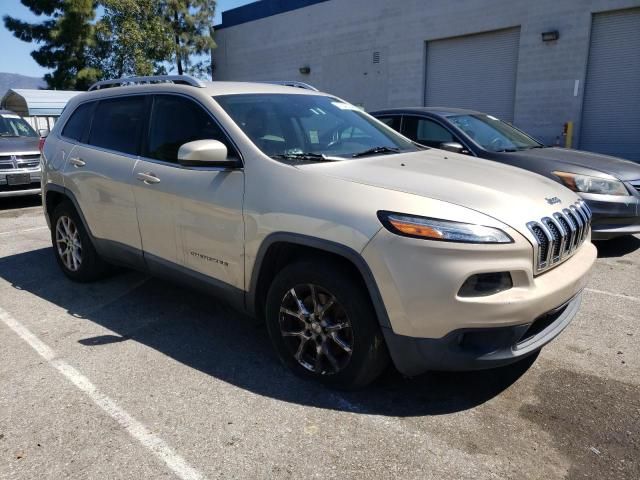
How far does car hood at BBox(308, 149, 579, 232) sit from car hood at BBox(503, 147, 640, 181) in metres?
2.58

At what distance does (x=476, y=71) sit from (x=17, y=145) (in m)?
13.7

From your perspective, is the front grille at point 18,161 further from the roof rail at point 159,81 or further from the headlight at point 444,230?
the headlight at point 444,230

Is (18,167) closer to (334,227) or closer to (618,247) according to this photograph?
(334,227)

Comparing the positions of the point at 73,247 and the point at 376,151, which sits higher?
the point at 376,151

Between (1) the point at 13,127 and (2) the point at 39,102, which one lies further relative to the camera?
(2) the point at 39,102

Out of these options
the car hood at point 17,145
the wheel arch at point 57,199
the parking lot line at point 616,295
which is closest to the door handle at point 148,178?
the wheel arch at point 57,199

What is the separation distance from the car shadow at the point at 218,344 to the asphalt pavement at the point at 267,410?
0.01m

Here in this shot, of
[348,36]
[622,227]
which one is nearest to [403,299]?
[622,227]

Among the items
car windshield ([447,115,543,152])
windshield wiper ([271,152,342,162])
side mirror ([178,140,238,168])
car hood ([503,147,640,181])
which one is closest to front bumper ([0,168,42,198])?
car windshield ([447,115,543,152])

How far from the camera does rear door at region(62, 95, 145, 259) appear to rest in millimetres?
4102

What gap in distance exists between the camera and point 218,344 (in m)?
3.70

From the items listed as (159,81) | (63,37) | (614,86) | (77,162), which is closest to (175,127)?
(159,81)

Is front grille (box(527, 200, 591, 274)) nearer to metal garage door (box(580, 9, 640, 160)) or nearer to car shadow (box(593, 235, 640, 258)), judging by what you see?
car shadow (box(593, 235, 640, 258))

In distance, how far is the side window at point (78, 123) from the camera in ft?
15.7
